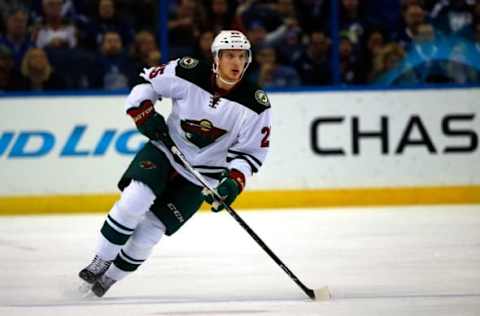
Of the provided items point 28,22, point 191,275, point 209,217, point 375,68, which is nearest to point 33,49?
point 28,22

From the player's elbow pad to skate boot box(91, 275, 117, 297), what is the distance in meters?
0.71

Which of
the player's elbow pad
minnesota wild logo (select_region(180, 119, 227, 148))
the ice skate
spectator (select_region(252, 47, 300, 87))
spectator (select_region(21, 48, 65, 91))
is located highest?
the player's elbow pad

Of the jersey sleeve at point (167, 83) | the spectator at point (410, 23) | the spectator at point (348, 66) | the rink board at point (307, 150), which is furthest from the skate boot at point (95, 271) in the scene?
the spectator at point (410, 23)

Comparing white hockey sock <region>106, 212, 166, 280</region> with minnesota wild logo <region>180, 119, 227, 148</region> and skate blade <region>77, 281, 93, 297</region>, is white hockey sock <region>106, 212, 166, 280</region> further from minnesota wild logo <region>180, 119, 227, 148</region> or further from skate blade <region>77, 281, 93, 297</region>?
minnesota wild logo <region>180, 119, 227, 148</region>

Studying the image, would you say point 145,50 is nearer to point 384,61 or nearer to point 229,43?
point 384,61

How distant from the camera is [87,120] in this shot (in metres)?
8.32

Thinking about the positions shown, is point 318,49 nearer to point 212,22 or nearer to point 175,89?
point 212,22

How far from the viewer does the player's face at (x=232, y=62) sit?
464cm

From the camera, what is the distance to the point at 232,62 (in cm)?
464

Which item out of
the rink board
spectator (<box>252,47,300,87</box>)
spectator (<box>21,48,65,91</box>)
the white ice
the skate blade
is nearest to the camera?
the white ice

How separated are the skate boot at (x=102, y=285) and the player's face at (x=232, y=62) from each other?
3.21 feet

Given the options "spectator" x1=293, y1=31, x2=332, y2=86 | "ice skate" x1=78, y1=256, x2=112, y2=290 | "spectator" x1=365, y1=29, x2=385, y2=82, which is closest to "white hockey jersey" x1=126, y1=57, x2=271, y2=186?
"ice skate" x1=78, y1=256, x2=112, y2=290

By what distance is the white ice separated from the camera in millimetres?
4340

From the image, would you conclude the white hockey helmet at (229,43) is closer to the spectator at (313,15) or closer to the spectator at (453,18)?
the spectator at (313,15)
